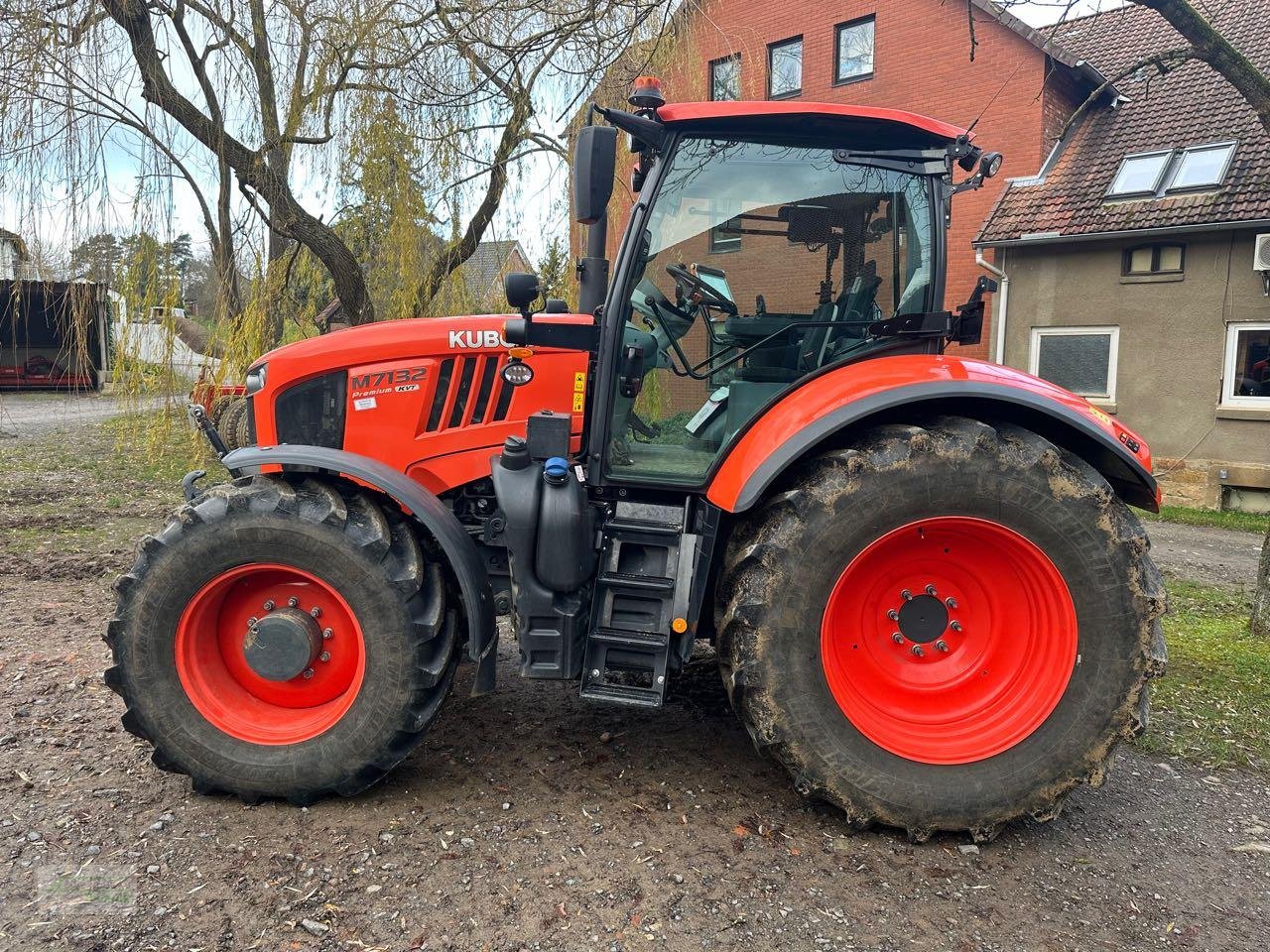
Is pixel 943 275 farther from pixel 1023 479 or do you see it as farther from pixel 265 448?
pixel 265 448

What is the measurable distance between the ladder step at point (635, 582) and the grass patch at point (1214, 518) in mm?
8631

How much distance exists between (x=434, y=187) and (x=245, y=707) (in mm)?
5126

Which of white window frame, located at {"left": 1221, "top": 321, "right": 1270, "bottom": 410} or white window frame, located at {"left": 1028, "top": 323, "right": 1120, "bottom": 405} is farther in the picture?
white window frame, located at {"left": 1028, "top": 323, "right": 1120, "bottom": 405}

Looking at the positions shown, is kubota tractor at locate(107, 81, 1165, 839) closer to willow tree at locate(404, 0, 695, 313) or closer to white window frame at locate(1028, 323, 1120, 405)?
willow tree at locate(404, 0, 695, 313)

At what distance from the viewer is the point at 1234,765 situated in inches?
135

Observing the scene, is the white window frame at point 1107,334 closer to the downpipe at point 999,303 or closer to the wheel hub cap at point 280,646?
the downpipe at point 999,303

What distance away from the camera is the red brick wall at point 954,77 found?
12406mm

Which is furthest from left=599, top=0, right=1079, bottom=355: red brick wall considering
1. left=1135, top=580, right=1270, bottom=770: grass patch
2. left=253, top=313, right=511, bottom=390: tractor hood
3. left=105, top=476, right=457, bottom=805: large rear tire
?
left=105, top=476, right=457, bottom=805: large rear tire

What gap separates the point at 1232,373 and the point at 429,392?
10873mm

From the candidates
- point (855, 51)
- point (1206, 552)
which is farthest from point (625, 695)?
point (855, 51)

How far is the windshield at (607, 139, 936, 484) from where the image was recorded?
303 centimetres

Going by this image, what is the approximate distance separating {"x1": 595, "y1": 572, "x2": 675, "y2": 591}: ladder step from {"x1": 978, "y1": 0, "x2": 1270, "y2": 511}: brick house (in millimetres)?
10151

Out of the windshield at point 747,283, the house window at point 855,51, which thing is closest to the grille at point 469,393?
the windshield at point 747,283

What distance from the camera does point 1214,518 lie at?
1022 centimetres
